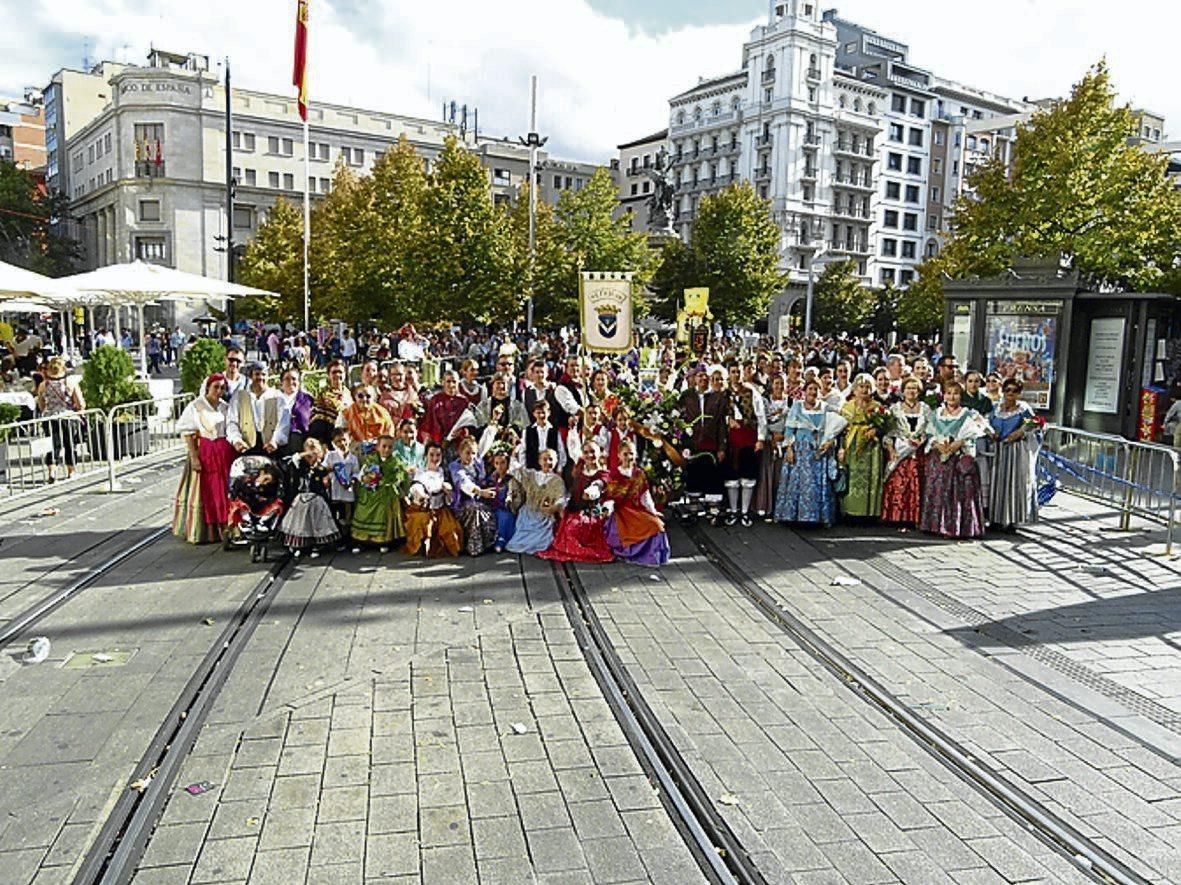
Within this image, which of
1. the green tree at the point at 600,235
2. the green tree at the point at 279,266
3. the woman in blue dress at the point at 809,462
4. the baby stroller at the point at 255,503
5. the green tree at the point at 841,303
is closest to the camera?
the baby stroller at the point at 255,503

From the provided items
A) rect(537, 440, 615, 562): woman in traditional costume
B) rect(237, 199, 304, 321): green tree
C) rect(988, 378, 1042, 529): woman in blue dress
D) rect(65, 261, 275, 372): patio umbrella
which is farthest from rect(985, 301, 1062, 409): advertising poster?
rect(237, 199, 304, 321): green tree

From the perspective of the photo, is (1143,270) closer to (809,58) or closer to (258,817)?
(258,817)

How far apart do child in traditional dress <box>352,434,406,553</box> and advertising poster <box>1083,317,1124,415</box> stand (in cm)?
1396

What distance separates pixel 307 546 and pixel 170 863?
5.29 metres

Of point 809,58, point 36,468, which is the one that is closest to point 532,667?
point 36,468

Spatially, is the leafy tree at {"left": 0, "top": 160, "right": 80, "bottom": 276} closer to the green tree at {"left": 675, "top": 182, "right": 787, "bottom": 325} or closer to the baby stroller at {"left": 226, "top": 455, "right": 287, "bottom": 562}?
the green tree at {"left": 675, "top": 182, "right": 787, "bottom": 325}

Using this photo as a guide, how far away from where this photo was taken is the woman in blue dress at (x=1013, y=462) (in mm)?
10586

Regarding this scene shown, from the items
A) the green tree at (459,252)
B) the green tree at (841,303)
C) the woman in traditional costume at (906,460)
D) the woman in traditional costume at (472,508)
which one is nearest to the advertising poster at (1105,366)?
the woman in traditional costume at (906,460)

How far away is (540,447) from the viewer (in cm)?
1028

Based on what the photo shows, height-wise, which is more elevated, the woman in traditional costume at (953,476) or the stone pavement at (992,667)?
the woman in traditional costume at (953,476)

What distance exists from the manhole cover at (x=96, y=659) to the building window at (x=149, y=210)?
66.3 meters

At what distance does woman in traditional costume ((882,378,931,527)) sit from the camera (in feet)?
34.9

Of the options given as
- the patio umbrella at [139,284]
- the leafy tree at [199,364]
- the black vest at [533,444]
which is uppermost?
the patio umbrella at [139,284]

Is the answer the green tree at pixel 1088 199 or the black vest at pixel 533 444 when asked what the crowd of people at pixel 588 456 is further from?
the green tree at pixel 1088 199
